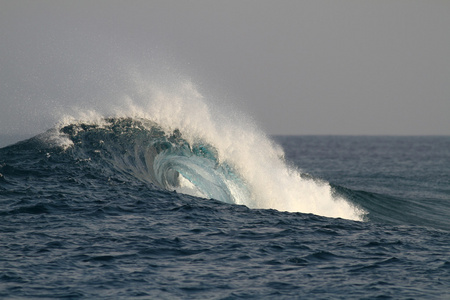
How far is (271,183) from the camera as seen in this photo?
18484mm

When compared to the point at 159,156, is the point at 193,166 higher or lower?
lower

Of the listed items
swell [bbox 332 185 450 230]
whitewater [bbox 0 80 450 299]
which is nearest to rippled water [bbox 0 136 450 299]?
whitewater [bbox 0 80 450 299]

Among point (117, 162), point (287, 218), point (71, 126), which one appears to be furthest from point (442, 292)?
point (71, 126)

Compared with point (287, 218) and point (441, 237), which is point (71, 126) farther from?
point (441, 237)

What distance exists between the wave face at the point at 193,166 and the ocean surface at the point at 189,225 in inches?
2.0

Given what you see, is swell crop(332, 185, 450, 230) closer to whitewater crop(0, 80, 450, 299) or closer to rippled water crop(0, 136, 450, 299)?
whitewater crop(0, 80, 450, 299)

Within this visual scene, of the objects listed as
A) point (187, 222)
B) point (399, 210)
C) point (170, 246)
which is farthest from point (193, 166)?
point (399, 210)

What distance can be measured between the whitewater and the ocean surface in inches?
1.6

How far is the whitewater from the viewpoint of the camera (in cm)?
870

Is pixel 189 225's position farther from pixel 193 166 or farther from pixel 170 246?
pixel 193 166

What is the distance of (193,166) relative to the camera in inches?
735

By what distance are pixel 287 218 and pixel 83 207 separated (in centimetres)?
562

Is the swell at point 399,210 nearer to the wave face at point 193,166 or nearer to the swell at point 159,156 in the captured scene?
the wave face at point 193,166

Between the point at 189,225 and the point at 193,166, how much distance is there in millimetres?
6421
